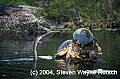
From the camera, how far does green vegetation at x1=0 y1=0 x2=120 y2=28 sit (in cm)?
8350

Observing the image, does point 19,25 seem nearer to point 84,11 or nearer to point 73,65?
point 73,65

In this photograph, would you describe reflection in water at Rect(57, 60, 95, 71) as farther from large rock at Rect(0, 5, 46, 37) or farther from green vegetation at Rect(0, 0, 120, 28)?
green vegetation at Rect(0, 0, 120, 28)

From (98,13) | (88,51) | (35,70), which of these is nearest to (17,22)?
(88,51)

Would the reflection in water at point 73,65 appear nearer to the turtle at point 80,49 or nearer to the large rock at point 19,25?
the turtle at point 80,49

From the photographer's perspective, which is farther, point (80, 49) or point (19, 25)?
point (19, 25)

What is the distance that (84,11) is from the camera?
300ft

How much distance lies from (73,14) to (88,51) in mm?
59437

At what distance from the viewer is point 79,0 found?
315 ft

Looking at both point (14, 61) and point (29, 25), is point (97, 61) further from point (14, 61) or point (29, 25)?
point (29, 25)

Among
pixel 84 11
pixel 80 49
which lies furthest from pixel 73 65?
pixel 84 11

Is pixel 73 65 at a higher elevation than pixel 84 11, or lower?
lower

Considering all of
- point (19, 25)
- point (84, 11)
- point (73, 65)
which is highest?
point (84, 11)

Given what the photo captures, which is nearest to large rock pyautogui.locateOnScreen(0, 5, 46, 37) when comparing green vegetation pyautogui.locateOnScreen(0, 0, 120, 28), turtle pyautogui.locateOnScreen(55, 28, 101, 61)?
turtle pyautogui.locateOnScreen(55, 28, 101, 61)

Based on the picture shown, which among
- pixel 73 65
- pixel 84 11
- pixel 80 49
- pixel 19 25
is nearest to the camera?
pixel 73 65
